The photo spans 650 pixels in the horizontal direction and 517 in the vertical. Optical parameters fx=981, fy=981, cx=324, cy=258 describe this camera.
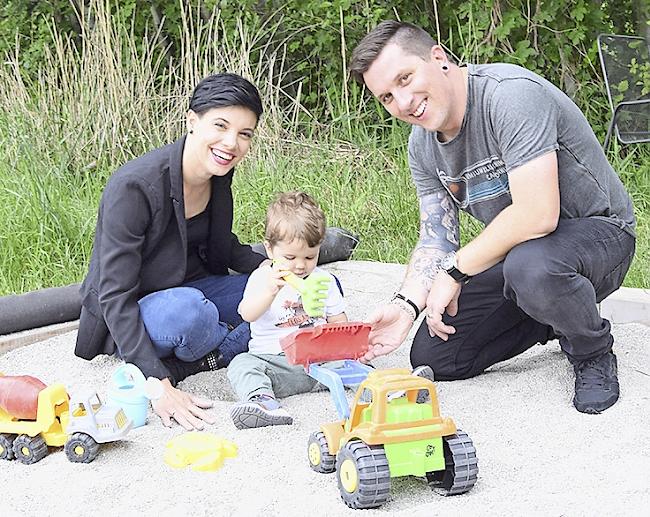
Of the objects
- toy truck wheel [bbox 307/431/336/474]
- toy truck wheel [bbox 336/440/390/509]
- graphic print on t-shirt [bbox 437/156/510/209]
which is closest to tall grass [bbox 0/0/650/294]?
graphic print on t-shirt [bbox 437/156/510/209]

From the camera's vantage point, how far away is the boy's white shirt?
9.38ft

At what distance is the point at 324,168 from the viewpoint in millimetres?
5488

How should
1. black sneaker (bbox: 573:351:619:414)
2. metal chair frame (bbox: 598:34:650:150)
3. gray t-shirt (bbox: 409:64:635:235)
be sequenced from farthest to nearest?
metal chair frame (bbox: 598:34:650:150) → black sneaker (bbox: 573:351:619:414) → gray t-shirt (bbox: 409:64:635:235)

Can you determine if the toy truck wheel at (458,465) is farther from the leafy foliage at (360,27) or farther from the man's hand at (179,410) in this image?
the leafy foliage at (360,27)

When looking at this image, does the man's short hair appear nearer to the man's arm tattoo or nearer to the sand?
the man's arm tattoo

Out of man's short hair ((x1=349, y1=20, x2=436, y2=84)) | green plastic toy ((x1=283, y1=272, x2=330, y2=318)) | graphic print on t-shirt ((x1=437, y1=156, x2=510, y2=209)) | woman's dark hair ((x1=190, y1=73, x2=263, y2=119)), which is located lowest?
green plastic toy ((x1=283, y1=272, x2=330, y2=318))

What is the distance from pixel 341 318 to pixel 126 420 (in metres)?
0.75

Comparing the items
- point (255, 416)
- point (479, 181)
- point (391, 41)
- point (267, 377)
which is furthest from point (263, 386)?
point (391, 41)

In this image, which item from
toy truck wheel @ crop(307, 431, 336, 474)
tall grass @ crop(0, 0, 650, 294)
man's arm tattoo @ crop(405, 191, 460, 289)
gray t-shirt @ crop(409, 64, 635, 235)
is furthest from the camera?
tall grass @ crop(0, 0, 650, 294)

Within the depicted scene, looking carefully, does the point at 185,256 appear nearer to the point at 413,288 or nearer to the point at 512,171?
the point at 413,288

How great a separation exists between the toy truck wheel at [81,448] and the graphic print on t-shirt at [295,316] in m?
0.71

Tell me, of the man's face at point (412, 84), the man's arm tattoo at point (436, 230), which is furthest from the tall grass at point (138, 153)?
the man's face at point (412, 84)

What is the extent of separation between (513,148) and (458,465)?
87 centimetres

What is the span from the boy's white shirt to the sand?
187 mm
